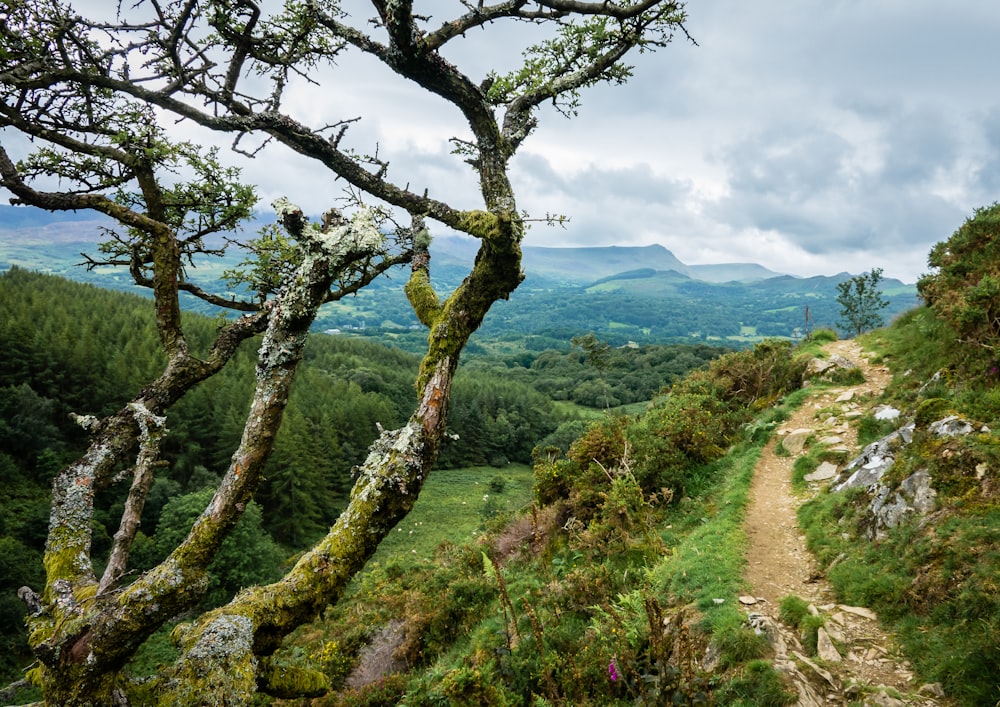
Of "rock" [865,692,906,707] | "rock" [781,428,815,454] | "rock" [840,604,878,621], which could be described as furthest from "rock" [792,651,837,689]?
"rock" [781,428,815,454]

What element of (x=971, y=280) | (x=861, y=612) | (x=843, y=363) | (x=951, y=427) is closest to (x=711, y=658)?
(x=861, y=612)

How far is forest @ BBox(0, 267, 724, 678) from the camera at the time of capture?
38156 millimetres

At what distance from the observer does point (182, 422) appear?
189 feet

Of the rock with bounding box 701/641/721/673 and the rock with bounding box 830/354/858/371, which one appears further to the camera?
the rock with bounding box 830/354/858/371

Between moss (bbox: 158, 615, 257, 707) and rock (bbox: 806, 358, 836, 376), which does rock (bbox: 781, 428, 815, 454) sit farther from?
moss (bbox: 158, 615, 257, 707)

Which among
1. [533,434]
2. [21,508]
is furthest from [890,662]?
[533,434]

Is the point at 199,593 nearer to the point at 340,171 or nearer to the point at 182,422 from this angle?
the point at 340,171

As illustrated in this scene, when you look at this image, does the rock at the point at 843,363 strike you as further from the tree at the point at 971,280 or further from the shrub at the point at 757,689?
the shrub at the point at 757,689

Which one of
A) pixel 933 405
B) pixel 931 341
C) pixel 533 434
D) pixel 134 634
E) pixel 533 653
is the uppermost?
pixel 931 341

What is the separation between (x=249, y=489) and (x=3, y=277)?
372ft

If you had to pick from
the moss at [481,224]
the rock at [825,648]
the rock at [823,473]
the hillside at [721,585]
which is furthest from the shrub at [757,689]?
the rock at [823,473]

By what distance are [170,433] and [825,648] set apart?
103 ft

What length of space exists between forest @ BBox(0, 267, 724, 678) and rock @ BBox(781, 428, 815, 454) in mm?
11367

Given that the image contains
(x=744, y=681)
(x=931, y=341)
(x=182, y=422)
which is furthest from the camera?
(x=182, y=422)
